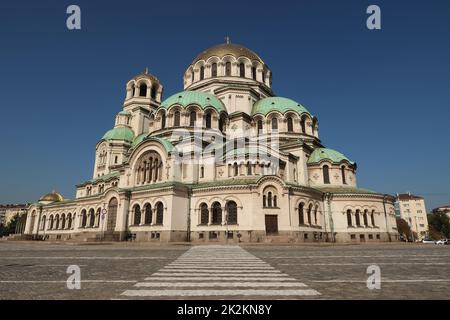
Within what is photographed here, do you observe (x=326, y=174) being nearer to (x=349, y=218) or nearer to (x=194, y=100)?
(x=349, y=218)

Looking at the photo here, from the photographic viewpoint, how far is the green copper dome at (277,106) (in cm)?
4506

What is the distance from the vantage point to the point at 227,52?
51.8 m

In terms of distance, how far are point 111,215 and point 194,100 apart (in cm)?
1969

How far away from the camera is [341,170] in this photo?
4216 cm

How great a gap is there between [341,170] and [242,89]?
20.2 m

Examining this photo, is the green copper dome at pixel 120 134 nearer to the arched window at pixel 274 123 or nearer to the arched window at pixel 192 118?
the arched window at pixel 192 118

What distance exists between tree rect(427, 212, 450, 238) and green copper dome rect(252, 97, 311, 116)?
2964 inches

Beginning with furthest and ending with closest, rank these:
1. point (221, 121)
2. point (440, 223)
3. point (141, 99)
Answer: point (440, 223), point (141, 99), point (221, 121)

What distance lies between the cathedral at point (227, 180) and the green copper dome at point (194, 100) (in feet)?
0.55

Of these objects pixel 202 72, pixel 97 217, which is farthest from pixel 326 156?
pixel 97 217

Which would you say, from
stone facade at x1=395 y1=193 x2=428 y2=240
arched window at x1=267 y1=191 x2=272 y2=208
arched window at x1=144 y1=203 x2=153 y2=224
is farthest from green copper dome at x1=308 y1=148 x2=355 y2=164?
stone facade at x1=395 y1=193 x2=428 y2=240

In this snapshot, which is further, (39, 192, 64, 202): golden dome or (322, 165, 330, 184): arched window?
(39, 192, 64, 202): golden dome

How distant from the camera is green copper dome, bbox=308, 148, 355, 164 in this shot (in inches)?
1665

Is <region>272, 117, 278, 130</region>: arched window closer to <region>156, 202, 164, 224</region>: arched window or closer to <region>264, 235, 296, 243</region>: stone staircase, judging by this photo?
<region>264, 235, 296, 243</region>: stone staircase
